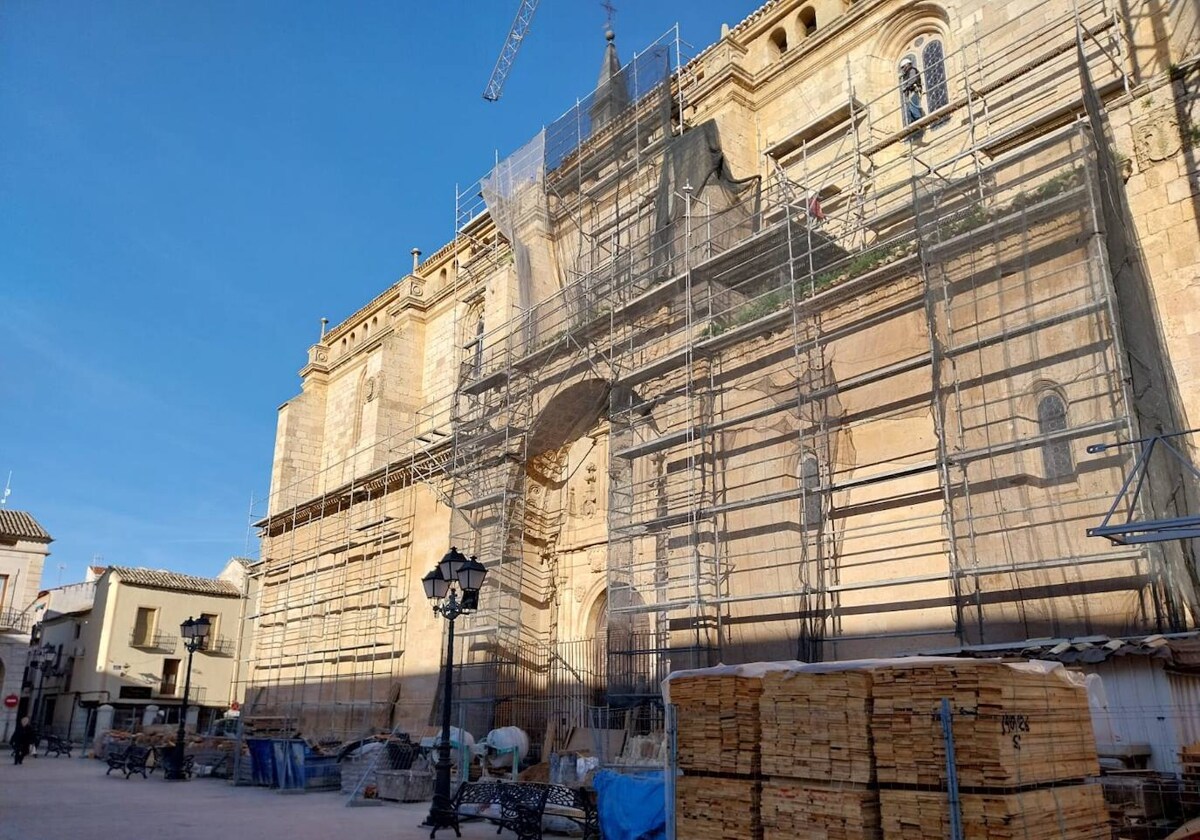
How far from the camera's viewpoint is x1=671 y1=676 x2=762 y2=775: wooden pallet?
6203 millimetres

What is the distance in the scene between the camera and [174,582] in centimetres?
3578

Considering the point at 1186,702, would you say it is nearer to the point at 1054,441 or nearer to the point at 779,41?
the point at 1054,441

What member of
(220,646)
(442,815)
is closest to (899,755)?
(442,815)

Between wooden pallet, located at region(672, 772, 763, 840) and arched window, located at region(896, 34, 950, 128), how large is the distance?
1018cm

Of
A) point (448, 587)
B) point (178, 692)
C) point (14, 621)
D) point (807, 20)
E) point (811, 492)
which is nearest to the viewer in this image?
point (811, 492)

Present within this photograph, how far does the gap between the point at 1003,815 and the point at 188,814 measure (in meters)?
9.32

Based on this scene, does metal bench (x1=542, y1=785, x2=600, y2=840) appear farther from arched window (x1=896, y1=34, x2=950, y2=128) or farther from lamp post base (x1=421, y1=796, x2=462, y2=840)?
arched window (x1=896, y1=34, x2=950, y2=128)

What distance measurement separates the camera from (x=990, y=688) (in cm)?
515

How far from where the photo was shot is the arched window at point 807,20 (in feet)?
51.3

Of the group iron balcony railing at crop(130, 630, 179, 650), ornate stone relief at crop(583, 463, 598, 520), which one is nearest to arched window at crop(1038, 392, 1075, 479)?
ornate stone relief at crop(583, 463, 598, 520)

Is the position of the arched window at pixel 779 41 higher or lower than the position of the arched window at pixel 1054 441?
higher

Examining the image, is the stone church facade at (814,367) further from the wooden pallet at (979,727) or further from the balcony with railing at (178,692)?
the balcony with railing at (178,692)

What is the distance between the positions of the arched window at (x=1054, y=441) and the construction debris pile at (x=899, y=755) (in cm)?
367

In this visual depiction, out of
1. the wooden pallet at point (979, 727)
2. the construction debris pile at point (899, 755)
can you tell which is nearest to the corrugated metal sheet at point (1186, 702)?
the construction debris pile at point (899, 755)
